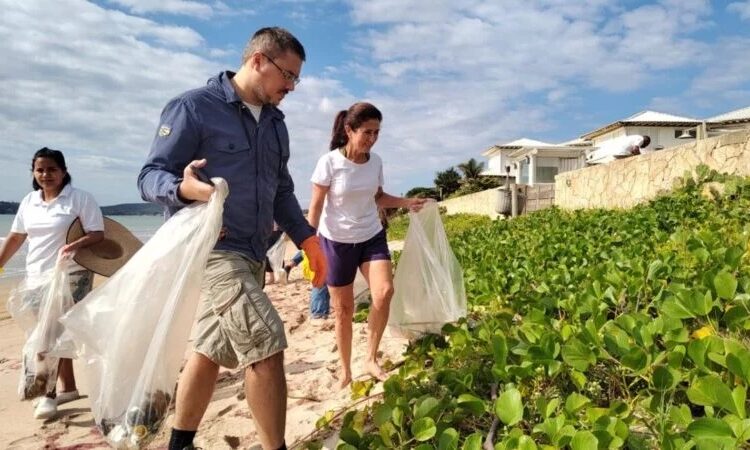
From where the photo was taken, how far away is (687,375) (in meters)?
1.70

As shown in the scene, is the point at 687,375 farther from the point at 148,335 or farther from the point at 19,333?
the point at 19,333

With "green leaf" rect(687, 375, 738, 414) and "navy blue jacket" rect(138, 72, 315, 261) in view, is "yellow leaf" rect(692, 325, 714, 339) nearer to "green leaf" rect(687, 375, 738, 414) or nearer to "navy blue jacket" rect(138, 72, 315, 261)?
"green leaf" rect(687, 375, 738, 414)

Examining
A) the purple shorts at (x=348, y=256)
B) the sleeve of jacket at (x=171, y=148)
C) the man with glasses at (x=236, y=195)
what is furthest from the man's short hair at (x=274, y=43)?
the purple shorts at (x=348, y=256)

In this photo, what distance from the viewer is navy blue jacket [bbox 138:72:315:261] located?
81.0 inches

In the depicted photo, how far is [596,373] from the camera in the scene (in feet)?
6.72

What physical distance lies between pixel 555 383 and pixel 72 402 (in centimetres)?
306

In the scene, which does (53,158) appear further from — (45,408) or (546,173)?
(546,173)

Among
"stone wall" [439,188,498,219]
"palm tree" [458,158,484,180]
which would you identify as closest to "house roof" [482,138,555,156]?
"palm tree" [458,158,484,180]

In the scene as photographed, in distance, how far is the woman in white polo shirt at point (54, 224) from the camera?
3346 millimetres

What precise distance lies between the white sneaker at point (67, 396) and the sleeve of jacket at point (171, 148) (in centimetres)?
211

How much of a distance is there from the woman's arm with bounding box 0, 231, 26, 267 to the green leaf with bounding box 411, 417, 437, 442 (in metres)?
3.14

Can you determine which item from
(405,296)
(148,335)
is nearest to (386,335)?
(405,296)

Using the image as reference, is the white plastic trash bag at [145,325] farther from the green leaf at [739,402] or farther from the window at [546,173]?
the window at [546,173]

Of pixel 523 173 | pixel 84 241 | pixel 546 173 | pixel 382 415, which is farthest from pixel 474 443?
pixel 523 173
